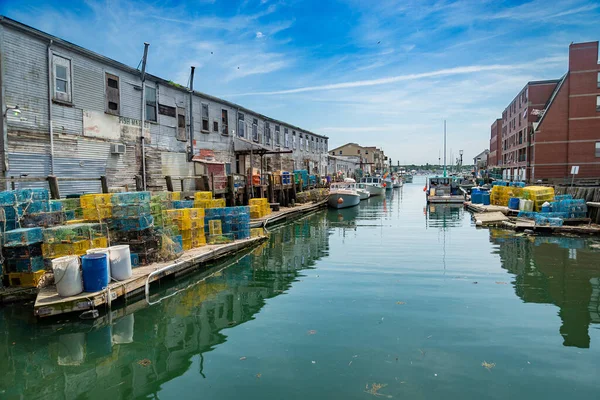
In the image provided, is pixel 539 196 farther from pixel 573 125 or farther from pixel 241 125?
pixel 573 125

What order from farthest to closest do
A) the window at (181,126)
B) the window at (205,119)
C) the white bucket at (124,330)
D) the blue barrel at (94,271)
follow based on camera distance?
the window at (205,119), the window at (181,126), the blue barrel at (94,271), the white bucket at (124,330)

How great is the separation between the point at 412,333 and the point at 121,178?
49.8 ft

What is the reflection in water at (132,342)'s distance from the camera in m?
5.90

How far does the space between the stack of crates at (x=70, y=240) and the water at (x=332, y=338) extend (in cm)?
133

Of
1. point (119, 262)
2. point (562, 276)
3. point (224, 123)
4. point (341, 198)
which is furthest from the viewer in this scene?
point (341, 198)

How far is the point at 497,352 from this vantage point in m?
6.49

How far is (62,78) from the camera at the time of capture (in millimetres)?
15453

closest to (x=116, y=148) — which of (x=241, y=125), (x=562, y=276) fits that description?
(x=241, y=125)

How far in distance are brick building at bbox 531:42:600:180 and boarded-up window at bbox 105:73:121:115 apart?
41918mm

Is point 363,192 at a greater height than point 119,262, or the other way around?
point 363,192

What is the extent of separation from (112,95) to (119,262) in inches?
451

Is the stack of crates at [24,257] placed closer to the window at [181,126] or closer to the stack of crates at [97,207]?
the stack of crates at [97,207]

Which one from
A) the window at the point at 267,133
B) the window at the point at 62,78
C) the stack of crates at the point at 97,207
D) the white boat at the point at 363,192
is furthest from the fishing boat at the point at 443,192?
the stack of crates at the point at 97,207

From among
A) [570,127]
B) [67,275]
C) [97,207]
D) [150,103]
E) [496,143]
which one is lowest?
[67,275]
